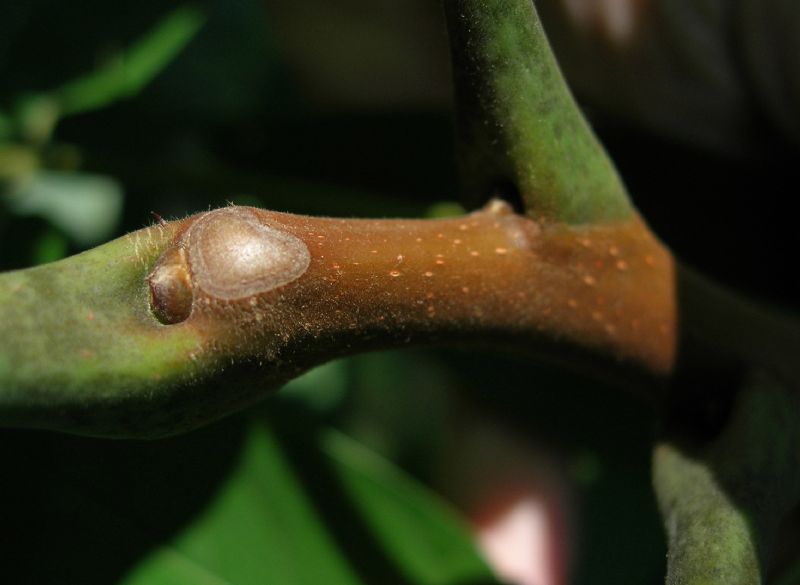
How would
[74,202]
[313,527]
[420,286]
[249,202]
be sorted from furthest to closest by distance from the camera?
[74,202] < [249,202] < [313,527] < [420,286]

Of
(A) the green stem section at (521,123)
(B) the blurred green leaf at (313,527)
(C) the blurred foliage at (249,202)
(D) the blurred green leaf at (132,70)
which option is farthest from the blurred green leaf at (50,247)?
(A) the green stem section at (521,123)

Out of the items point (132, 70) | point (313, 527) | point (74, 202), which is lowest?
point (313, 527)

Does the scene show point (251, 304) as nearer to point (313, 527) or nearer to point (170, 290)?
point (170, 290)

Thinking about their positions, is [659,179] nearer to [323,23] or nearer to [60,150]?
[323,23]

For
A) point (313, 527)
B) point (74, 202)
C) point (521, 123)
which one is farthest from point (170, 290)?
point (74, 202)

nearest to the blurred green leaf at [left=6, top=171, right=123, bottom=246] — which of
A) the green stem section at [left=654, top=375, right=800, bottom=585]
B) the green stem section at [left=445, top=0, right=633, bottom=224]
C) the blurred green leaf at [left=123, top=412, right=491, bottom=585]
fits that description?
the blurred green leaf at [left=123, top=412, right=491, bottom=585]

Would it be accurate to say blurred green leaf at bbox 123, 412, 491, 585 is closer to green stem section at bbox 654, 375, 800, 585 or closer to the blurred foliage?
the blurred foliage

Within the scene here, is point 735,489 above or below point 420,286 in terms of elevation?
below
